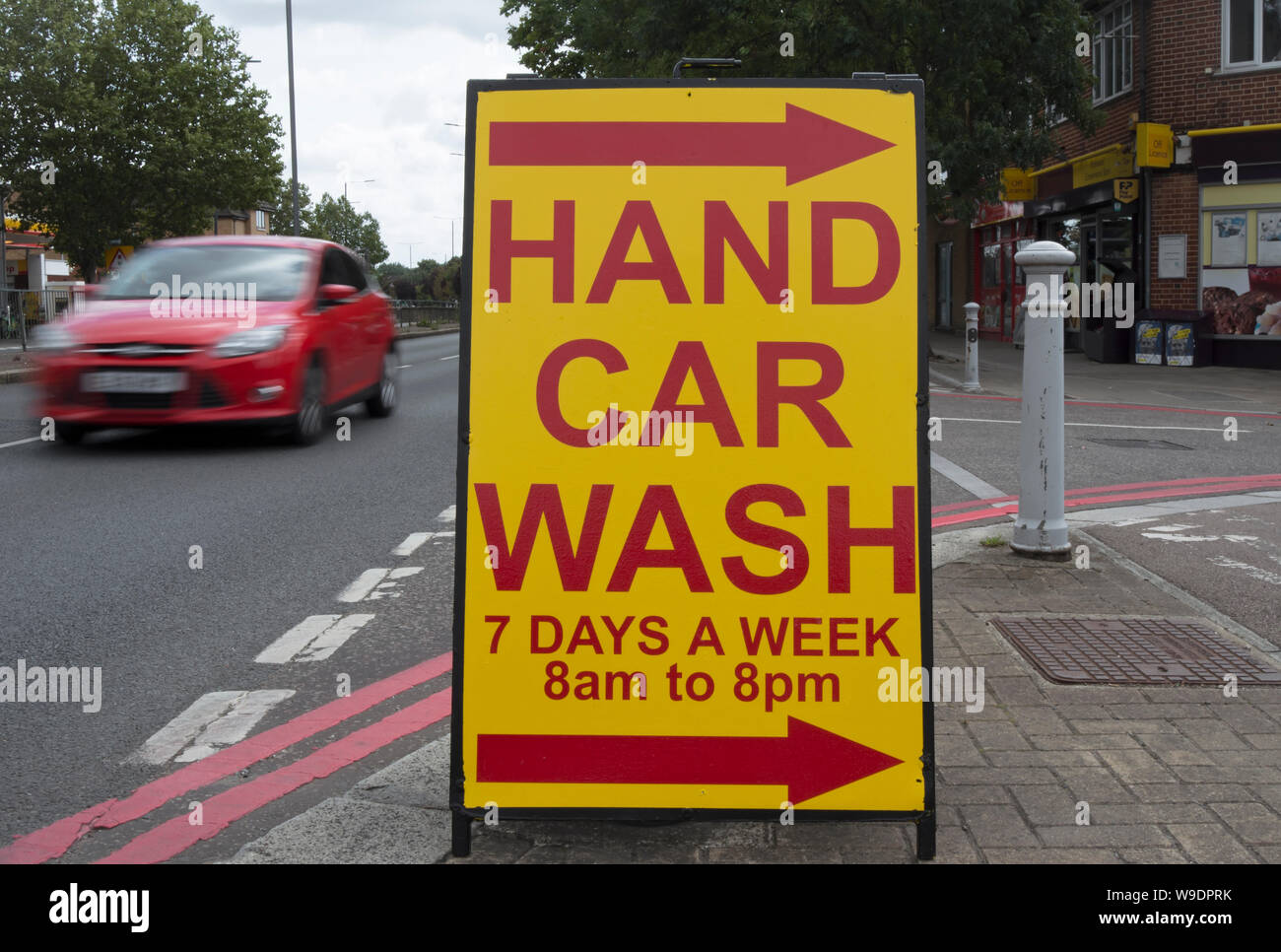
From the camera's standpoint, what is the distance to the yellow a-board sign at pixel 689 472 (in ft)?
10.3

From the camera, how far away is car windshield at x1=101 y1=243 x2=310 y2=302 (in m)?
11.3

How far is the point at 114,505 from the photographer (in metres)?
8.16

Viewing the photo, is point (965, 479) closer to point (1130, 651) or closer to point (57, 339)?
point (1130, 651)

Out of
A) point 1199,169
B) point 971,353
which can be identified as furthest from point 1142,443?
point 1199,169

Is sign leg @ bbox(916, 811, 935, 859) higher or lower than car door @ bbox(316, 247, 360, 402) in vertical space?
lower

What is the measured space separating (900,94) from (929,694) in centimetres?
139

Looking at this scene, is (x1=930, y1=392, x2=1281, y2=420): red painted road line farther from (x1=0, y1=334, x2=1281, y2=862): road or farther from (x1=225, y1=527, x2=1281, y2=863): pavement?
(x1=225, y1=527, x2=1281, y2=863): pavement

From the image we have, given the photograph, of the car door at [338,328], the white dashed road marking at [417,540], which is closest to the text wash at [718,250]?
the white dashed road marking at [417,540]

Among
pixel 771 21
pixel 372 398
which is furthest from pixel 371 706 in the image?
pixel 771 21

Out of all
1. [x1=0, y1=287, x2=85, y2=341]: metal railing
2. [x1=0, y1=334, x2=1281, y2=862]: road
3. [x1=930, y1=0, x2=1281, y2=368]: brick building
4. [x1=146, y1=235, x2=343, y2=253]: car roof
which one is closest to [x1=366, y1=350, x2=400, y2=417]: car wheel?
[x1=0, y1=334, x2=1281, y2=862]: road

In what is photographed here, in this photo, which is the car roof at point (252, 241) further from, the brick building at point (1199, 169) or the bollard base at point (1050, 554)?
the brick building at point (1199, 169)

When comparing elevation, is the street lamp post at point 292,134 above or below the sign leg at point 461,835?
above

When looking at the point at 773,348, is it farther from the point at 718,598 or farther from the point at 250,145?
the point at 250,145

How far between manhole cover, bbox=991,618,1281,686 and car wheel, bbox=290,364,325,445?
6.98 meters
